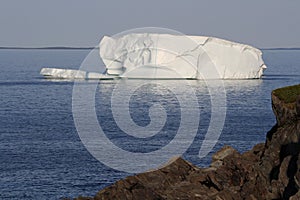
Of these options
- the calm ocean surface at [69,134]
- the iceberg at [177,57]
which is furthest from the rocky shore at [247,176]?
the iceberg at [177,57]

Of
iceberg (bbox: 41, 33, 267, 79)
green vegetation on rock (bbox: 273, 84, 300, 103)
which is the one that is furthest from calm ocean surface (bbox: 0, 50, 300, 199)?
green vegetation on rock (bbox: 273, 84, 300, 103)

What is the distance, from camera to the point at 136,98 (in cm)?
9256

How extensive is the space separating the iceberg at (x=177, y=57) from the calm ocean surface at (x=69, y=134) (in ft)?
8.34

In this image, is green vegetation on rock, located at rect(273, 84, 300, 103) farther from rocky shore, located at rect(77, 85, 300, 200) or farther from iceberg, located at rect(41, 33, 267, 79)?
iceberg, located at rect(41, 33, 267, 79)

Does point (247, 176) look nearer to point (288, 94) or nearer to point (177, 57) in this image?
point (288, 94)

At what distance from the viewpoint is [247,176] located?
83.7 ft

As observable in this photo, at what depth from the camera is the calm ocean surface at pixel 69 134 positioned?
39875 mm

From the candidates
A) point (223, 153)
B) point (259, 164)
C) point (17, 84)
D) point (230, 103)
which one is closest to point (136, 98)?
point (230, 103)

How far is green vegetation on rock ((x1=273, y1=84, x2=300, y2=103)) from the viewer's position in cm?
2548

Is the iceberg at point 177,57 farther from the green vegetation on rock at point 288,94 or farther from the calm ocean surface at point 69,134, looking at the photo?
the green vegetation on rock at point 288,94

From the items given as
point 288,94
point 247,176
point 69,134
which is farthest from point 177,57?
Result: point 247,176

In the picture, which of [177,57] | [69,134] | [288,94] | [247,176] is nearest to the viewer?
[247,176]

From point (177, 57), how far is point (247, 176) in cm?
7101

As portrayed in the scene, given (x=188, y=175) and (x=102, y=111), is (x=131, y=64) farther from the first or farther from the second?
(x=188, y=175)
